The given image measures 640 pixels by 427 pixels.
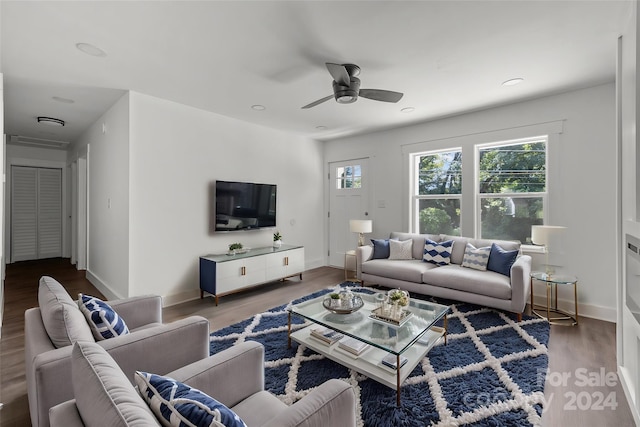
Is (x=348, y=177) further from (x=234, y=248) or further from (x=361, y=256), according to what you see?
(x=234, y=248)

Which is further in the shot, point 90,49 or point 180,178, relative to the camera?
point 180,178

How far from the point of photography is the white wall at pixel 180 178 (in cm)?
337

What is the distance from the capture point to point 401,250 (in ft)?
13.9

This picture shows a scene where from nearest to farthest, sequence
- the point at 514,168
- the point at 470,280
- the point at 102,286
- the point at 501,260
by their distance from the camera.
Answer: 1. the point at 470,280
2. the point at 501,260
3. the point at 514,168
4. the point at 102,286

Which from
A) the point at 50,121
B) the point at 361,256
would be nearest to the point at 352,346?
the point at 361,256

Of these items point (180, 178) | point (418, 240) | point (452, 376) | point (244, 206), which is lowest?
point (452, 376)

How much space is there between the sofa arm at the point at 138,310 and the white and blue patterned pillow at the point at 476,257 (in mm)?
3404

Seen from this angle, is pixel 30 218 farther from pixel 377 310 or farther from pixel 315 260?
pixel 377 310

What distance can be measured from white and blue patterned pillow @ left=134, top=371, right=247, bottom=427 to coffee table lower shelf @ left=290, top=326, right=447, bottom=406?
4.33ft

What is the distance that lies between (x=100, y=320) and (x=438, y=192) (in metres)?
4.35

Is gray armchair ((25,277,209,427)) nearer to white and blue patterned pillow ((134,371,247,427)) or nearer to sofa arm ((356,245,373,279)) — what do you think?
white and blue patterned pillow ((134,371,247,427))

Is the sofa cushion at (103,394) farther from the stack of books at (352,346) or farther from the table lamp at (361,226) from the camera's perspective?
the table lamp at (361,226)

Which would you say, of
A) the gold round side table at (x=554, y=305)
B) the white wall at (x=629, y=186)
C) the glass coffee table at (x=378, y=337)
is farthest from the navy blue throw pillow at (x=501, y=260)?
the glass coffee table at (x=378, y=337)

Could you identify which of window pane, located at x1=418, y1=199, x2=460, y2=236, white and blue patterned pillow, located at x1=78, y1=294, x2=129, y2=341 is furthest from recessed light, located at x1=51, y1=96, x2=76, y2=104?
window pane, located at x1=418, y1=199, x2=460, y2=236
